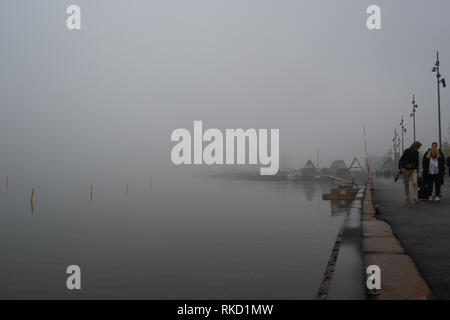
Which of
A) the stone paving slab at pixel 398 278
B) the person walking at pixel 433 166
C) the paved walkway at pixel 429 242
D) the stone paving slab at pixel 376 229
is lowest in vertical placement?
the stone paving slab at pixel 376 229

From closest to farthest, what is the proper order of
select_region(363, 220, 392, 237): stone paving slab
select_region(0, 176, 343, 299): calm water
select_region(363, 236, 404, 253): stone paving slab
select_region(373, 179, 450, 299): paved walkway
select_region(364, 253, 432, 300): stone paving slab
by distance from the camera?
select_region(364, 253, 432, 300): stone paving slab → select_region(373, 179, 450, 299): paved walkway → select_region(363, 236, 404, 253): stone paving slab → select_region(363, 220, 392, 237): stone paving slab → select_region(0, 176, 343, 299): calm water

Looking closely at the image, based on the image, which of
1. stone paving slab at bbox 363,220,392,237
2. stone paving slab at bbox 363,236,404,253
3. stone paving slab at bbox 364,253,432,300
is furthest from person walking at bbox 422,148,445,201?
stone paving slab at bbox 364,253,432,300

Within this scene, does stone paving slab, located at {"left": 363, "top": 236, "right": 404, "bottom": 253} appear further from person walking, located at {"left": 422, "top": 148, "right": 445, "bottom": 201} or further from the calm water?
the calm water

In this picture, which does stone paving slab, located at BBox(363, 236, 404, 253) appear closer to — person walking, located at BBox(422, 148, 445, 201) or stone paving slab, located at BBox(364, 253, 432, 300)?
stone paving slab, located at BBox(364, 253, 432, 300)

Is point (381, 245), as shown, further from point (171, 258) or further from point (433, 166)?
point (171, 258)

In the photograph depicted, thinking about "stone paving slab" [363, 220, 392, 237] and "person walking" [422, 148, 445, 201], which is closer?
"stone paving slab" [363, 220, 392, 237]

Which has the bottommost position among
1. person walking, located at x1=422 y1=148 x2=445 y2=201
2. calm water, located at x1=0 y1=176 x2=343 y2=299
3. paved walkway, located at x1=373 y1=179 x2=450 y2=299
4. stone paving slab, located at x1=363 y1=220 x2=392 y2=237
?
calm water, located at x1=0 y1=176 x2=343 y2=299

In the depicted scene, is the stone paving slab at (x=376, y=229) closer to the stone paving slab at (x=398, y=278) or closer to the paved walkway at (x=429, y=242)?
the paved walkway at (x=429, y=242)

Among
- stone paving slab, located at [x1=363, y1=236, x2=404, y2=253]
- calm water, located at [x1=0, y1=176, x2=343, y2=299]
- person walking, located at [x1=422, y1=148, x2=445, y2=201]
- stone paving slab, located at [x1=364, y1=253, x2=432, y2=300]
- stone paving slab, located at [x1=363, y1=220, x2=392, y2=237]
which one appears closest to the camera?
stone paving slab, located at [x1=364, y1=253, x2=432, y2=300]

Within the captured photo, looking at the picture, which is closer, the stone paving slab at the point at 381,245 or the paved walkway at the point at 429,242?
the paved walkway at the point at 429,242

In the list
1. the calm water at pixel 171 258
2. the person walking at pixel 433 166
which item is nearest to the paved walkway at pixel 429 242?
the person walking at pixel 433 166

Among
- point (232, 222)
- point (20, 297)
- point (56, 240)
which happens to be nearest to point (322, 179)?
point (232, 222)

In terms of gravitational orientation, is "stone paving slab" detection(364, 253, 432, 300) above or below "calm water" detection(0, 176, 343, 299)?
above
